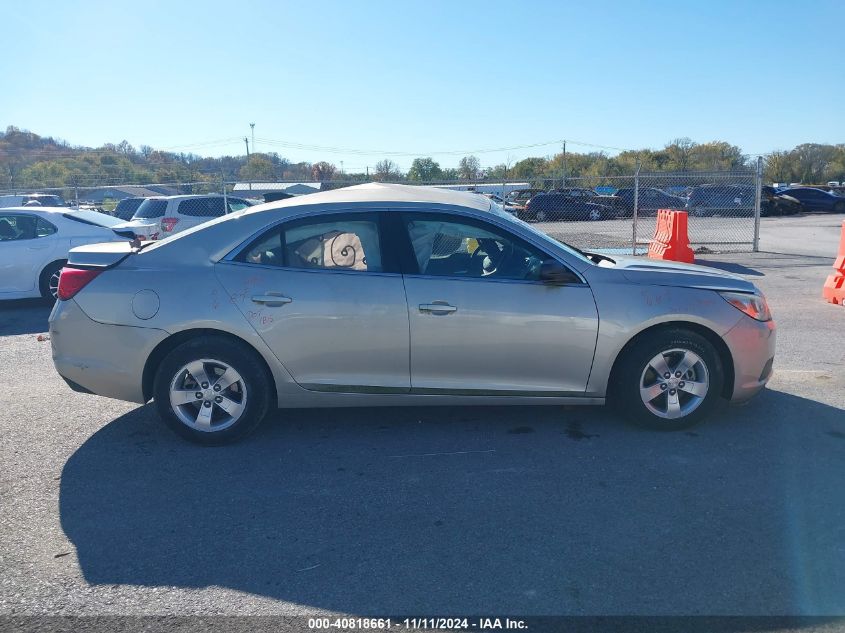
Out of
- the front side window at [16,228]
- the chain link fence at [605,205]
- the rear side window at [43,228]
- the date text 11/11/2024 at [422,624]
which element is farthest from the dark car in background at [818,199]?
the date text 11/11/2024 at [422,624]

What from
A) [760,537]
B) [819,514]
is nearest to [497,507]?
[760,537]

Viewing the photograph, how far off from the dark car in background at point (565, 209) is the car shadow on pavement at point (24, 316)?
2158 centimetres

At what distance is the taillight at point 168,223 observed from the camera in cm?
1636

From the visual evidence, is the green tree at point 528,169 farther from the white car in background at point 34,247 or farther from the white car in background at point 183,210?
the white car in background at point 34,247

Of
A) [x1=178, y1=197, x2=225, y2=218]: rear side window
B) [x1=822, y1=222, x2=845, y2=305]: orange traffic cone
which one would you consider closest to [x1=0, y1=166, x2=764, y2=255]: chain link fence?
[x1=178, y1=197, x2=225, y2=218]: rear side window

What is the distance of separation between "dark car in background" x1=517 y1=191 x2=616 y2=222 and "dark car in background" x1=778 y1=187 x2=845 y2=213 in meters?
12.5

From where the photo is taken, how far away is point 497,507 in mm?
4035

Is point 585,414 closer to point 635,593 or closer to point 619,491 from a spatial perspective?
point 619,491

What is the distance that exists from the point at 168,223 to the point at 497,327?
13284 millimetres

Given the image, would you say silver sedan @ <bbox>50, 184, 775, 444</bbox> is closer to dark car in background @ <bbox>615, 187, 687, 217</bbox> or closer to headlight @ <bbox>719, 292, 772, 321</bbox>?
headlight @ <bbox>719, 292, 772, 321</bbox>

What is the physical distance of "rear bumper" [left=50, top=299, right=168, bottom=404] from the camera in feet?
16.0

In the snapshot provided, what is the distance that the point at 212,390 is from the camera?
4.92 metres

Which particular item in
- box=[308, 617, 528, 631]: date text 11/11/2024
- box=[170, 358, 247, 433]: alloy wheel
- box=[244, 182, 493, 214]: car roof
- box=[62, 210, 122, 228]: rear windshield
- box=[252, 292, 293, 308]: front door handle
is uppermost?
box=[244, 182, 493, 214]: car roof

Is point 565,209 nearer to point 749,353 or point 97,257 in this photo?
point 749,353
